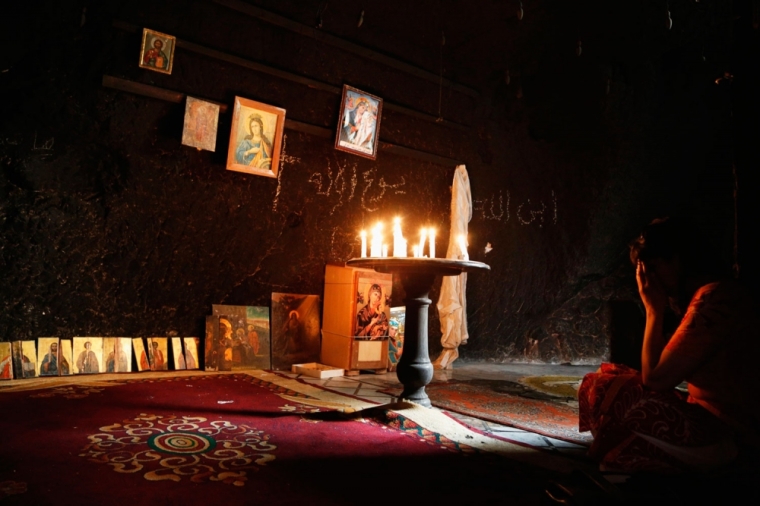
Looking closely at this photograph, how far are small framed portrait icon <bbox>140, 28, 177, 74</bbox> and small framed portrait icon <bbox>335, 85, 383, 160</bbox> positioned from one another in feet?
5.82

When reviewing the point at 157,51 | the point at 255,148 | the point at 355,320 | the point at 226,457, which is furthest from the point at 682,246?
the point at 157,51

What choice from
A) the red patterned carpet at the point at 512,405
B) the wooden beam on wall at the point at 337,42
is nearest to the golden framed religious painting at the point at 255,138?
the wooden beam on wall at the point at 337,42

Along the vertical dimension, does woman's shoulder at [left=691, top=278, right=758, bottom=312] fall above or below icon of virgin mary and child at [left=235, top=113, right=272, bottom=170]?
below

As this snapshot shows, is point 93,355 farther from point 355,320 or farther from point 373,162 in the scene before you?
point 373,162

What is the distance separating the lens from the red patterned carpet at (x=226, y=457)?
180 cm

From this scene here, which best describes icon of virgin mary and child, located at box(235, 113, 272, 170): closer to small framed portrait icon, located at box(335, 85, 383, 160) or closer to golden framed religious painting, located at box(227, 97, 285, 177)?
golden framed religious painting, located at box(227, 97, 285, 177)

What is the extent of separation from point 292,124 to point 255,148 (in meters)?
0.53

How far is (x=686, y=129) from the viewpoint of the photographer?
7.45 m

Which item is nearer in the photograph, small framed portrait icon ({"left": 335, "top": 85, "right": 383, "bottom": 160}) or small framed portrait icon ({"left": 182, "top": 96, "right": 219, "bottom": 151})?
small framed portrait icon ({"left": 182, "top": 96, "right": 219, "bottom": 151})

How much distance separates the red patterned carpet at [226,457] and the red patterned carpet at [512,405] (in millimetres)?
741

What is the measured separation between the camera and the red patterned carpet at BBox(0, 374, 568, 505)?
1.80m

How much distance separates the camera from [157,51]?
4.43m

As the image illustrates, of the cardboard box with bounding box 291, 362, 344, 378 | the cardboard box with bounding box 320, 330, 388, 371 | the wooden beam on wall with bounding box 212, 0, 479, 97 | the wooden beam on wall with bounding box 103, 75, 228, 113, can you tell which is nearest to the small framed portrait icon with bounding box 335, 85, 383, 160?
the wooden beam on wall with bounding box 212, 0, 479, 97

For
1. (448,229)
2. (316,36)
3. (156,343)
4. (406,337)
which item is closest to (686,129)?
(448,229)
